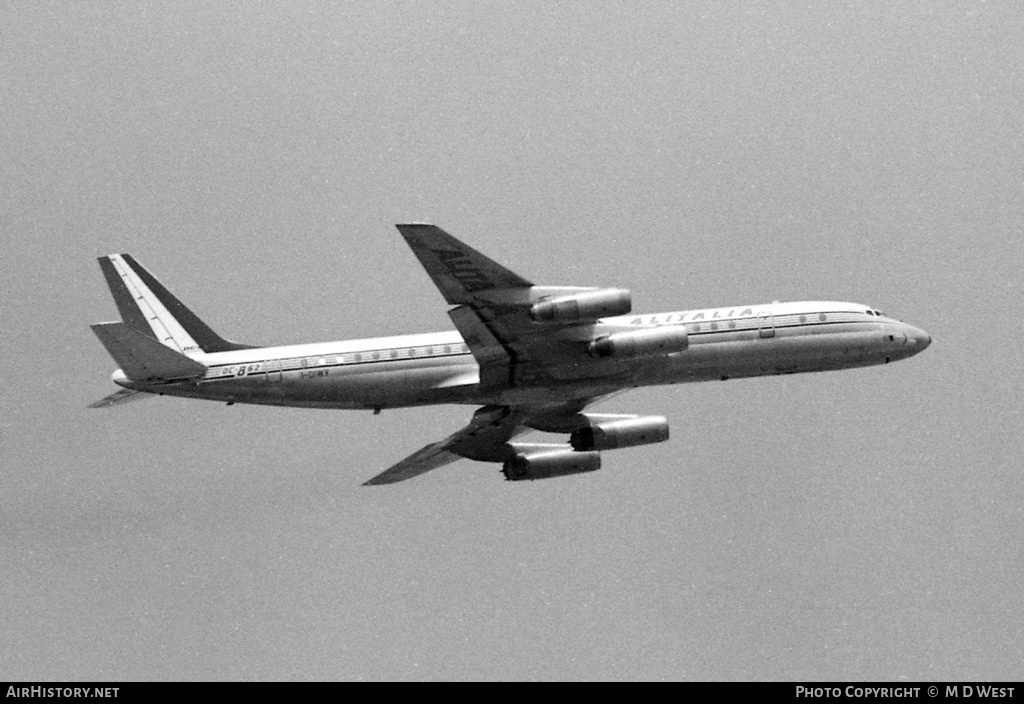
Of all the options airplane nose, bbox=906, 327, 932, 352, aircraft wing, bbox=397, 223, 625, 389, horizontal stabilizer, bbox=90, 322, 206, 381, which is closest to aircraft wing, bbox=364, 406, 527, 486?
aircraft wing, bbox=397, 223, 625, 389

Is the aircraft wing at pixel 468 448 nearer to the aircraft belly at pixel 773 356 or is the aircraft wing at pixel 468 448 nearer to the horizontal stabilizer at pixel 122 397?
the aircraft belly at pixel 773 356

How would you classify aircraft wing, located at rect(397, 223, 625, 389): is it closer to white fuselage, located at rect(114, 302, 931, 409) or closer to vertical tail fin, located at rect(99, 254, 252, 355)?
white fuselage, located at rect(114, 302, 931, 409)

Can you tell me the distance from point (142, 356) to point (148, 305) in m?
6.10

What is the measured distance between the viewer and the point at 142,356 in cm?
5706

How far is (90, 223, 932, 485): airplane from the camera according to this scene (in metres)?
56.6

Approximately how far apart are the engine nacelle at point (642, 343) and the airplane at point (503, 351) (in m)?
0.05

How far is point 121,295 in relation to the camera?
206ft

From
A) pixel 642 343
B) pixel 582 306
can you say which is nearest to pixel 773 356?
pixel 642 343

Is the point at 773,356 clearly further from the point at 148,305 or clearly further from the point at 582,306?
the point at 148,305

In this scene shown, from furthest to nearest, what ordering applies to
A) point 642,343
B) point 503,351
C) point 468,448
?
point 468,448, point 503,351, point 642,343
